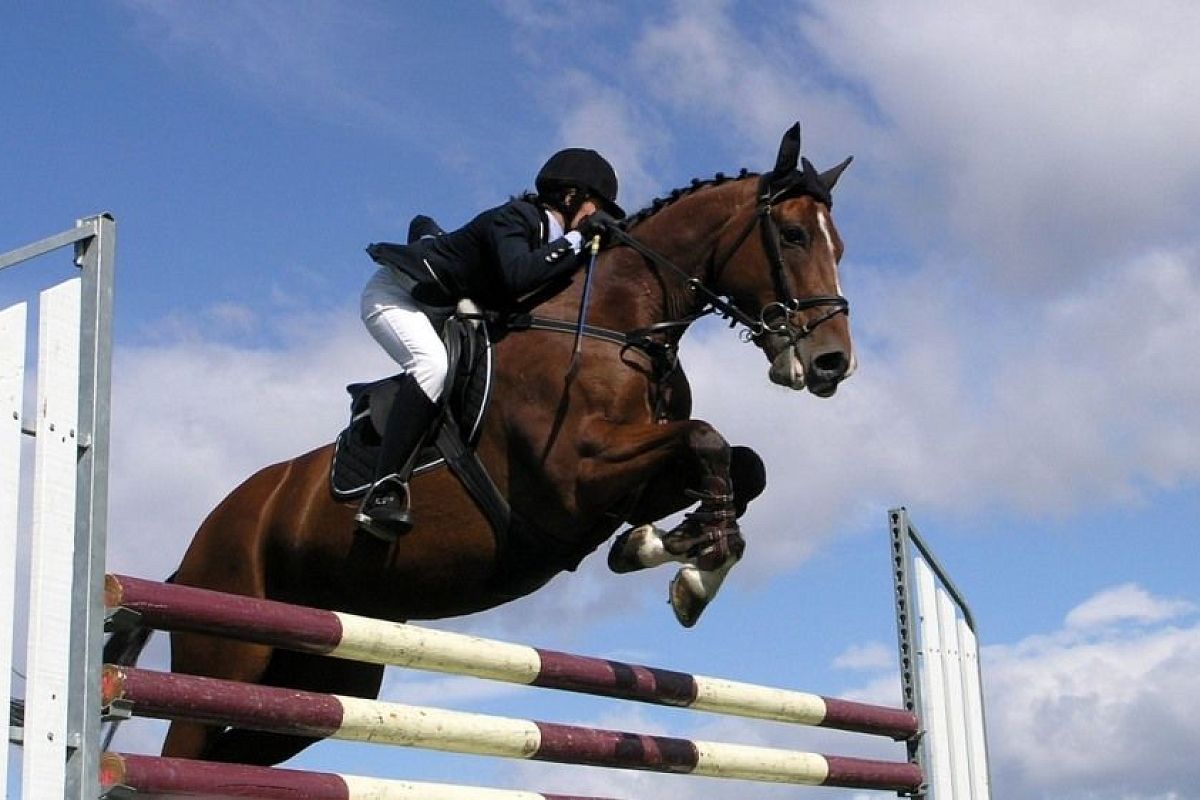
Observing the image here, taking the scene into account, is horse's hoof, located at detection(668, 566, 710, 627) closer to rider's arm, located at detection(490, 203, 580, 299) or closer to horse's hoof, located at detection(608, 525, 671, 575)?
horse's hoof, located at detection(608, 525, 671, 575)

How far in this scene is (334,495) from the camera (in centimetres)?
586

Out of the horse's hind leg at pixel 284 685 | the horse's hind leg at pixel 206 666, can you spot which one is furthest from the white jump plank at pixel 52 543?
the horse's hind leg at pixel 284 685

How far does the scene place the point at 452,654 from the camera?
4.54 m

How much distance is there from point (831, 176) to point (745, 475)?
1117 millimetres

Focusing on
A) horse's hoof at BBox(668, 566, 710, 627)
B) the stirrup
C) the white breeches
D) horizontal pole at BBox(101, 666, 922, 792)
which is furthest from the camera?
the white breeches

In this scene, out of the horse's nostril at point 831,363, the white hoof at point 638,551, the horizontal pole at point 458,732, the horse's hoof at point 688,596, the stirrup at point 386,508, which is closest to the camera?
the horizontal pole at point 458,732

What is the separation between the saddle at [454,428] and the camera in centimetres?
563

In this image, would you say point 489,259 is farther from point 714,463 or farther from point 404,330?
point 714,463

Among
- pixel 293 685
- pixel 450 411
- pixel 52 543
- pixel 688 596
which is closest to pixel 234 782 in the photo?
pixel 52 543

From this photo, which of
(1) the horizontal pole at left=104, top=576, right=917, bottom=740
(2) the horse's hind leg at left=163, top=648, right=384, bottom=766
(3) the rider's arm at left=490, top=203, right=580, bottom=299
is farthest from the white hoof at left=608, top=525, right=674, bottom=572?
(2) the horse's hind leg at left=163, top=648, right=384, bottom=766

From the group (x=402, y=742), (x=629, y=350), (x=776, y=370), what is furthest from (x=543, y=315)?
(x=402, y=742)

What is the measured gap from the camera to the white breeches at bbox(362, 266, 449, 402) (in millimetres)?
5715

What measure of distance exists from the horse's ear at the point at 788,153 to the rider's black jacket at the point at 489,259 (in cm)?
73

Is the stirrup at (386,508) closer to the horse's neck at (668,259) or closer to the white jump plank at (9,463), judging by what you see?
the horse's neck at (668,259)
